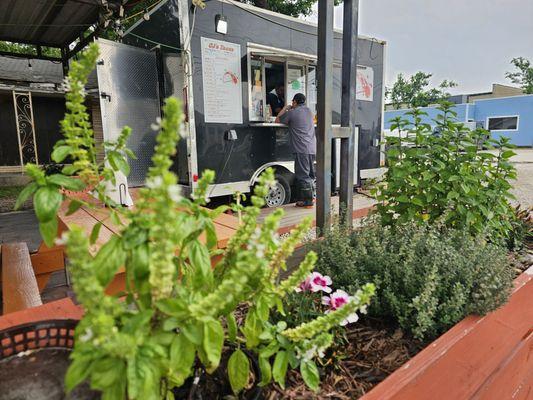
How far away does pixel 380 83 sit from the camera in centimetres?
728

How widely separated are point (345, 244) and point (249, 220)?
46.9 inches

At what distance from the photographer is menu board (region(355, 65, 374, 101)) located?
6785mm

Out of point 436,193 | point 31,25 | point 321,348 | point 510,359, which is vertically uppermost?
point 31,25

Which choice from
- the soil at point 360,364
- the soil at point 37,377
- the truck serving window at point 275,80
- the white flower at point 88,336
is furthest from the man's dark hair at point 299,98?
the white flower at point 88,336

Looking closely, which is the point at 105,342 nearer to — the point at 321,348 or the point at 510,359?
the point at 321,348

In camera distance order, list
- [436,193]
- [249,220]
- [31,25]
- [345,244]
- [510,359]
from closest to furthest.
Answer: [249,220] < [510,359] < [345,244] < [436,193] < [31,25]

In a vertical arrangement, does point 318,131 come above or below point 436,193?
above

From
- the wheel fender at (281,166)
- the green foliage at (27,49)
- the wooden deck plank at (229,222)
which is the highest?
the green foliage at (27,49)

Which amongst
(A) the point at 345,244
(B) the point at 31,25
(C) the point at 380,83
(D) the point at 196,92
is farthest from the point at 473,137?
(B) the point at 31,25

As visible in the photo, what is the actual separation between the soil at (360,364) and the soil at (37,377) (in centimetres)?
60

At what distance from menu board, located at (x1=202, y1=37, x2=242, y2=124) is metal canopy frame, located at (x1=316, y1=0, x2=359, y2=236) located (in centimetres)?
265

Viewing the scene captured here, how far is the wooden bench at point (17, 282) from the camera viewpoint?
1.77m

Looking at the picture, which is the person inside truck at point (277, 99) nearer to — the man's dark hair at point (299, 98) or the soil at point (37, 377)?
the man's dark hair at point (299, 98)

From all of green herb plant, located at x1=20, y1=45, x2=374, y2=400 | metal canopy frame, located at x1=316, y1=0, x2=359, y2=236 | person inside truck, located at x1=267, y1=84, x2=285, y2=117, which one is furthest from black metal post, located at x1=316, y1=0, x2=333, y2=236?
person inside truck, located at x1=267, y1=84, x2=285, y2=117
